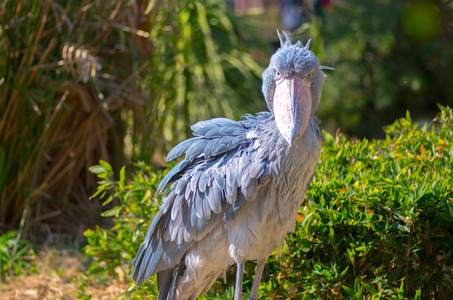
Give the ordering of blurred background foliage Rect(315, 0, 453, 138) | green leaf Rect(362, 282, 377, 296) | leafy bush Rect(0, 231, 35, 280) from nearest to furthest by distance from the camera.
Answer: green leaf Rect(362, 282, 377, 296), leafy bush Rect(0, 231, 35, 280), blurred background foliage Rect(315, 0, 453, 138)

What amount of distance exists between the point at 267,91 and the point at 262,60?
3.61 meters

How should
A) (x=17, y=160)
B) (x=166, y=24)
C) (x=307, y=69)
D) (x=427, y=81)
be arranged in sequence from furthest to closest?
(x=427, y=81), (x=166, y=24), (x=17, y=160), (x=307, y=69)

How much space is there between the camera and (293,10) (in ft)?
20.4

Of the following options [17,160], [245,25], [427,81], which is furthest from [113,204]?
[427,81]

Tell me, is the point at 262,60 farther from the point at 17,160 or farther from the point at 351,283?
the point at 351,283

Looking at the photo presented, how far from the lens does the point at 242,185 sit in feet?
5.97

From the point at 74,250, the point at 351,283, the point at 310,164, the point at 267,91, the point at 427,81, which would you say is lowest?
the point at 427,81

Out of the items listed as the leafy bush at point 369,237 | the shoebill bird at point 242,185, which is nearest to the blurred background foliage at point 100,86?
the shoebill bird at point 242,185

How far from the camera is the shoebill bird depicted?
173cm

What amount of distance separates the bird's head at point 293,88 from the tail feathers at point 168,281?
758 millimetres

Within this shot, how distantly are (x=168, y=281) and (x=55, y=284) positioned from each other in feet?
3.75

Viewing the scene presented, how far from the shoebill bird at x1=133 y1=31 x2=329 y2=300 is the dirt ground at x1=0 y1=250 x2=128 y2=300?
2.95 ft

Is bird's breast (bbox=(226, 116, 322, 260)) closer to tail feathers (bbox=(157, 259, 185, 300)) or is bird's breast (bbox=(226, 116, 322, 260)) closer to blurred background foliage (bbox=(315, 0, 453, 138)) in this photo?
tail feathers (bbox=(157, 259, 185, 300))

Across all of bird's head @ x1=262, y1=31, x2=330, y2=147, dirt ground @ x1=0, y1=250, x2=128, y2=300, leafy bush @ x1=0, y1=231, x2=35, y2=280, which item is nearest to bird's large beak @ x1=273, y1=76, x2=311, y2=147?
bird's head @ x1=262, y1=31, x2=330, y2=147
